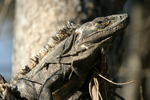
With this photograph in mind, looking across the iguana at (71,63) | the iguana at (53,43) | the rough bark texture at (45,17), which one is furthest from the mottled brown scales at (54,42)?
the rough bark texture at (45,17)

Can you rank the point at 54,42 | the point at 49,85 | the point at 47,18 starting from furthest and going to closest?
the point at 47,18 → the point at 54,42 → the point at 49,85

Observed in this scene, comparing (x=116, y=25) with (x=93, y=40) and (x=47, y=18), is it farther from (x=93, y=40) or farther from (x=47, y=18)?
(x=47, y=18)

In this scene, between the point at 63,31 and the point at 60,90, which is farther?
the point at 63,31

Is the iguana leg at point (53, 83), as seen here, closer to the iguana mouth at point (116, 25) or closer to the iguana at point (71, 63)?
the iguana at point (71, 63)

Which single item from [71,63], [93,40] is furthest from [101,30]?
[71,63]

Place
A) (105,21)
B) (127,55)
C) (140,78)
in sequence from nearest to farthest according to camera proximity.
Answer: (105,21) < (140,78) < (127,55)

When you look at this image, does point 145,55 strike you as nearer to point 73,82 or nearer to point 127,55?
point 127,55

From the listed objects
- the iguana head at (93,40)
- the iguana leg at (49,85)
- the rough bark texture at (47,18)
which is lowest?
the iguana leg at (49,85)

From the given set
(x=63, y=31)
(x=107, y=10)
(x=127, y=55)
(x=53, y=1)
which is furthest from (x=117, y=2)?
(x=127, y=55)
